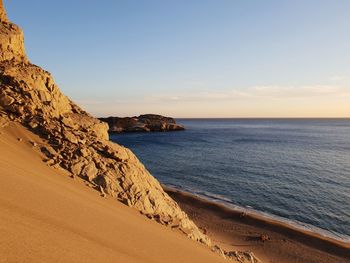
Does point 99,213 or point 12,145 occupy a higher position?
point 12,145

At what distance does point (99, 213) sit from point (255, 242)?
787 inches

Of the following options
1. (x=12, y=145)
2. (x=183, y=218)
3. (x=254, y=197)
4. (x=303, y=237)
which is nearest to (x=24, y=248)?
(x=12, y=145)

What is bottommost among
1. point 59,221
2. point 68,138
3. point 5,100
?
point 59,221

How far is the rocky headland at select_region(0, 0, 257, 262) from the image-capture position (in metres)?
12.2

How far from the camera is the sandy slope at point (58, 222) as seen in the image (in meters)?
4.93

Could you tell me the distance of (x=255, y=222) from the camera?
28.8m

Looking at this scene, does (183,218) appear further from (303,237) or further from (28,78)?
(303,237)

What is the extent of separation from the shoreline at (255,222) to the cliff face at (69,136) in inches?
558

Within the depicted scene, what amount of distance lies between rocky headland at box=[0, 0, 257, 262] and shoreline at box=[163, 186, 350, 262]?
1157 centimetres

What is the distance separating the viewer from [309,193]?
122 ft

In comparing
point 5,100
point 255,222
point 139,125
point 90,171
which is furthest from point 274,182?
point 139,125

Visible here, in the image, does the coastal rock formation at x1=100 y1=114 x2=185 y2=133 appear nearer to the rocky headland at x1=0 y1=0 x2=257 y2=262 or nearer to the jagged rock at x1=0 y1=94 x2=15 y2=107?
the rocky headland at x1=0 y1=0 x2=257 y2=262

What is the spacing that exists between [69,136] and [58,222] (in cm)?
727

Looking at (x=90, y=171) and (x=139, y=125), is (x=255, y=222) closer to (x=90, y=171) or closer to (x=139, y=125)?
(x=90, y=171)
